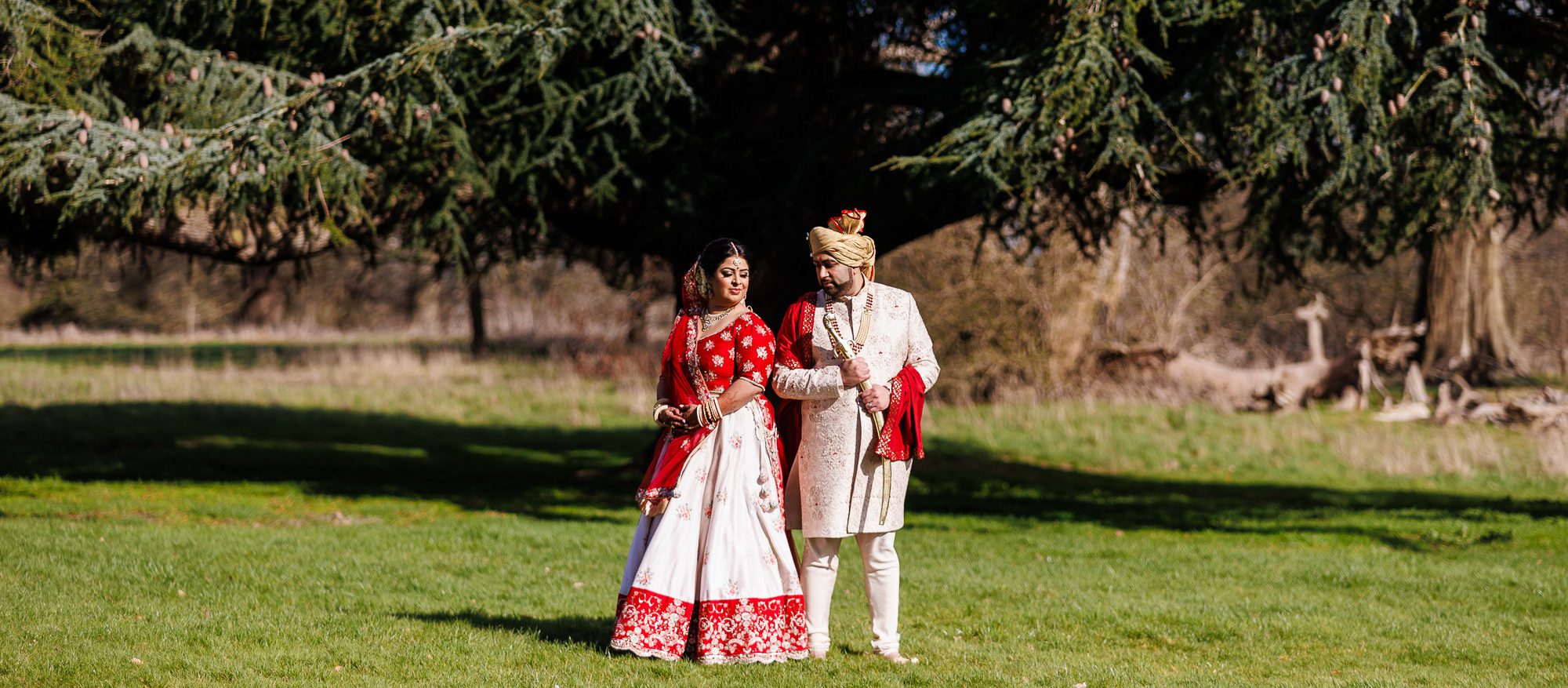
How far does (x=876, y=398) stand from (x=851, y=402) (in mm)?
148

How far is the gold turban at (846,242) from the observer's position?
5.87m

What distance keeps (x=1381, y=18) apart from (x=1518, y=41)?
279 cm

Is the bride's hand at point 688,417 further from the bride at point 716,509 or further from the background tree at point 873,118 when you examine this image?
the background tree at point 873,118

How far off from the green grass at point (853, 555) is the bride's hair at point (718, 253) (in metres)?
1.73

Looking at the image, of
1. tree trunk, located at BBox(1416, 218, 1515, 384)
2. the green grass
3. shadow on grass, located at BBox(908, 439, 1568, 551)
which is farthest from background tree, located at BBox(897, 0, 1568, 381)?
tree trunk, located at BBox(1416, 218, 1515, 384)

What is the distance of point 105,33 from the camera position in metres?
10.8

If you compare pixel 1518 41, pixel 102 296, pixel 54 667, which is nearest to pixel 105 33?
pixel 54 667

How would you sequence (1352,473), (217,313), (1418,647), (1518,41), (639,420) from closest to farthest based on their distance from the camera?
(1418,647) → (1518,41) → (1352,473) → (639,420) → (217,313)

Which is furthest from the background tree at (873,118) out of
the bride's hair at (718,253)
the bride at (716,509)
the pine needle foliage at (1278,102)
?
the bride at (716,509)

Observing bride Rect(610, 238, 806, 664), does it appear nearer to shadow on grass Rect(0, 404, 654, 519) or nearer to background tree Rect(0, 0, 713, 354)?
background tree Rect(0, 0, 713, 354)

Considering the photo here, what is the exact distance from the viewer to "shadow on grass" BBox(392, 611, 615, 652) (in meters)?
6.58

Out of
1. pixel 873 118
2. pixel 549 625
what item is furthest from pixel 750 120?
pixel 549 625

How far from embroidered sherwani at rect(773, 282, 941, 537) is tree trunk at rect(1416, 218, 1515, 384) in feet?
70.2

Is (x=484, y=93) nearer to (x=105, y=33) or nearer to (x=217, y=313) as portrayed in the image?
(x=105, y=33)
